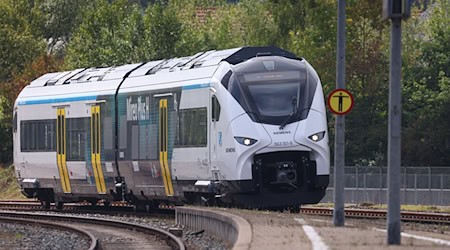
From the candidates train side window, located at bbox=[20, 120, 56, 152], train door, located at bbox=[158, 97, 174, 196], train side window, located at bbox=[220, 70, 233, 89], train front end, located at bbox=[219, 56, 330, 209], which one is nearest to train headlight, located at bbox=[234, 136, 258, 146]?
train front end, located at bbox=[219, 56, 330, 209]

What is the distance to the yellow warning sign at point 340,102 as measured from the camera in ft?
76.6

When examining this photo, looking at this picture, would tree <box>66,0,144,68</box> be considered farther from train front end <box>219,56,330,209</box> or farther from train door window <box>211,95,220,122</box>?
train front end <box>219,56,330,209</box>

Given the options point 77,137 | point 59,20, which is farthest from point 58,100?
point 59,20

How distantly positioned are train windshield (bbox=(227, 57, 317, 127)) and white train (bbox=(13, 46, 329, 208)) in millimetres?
21

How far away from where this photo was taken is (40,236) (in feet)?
92.5

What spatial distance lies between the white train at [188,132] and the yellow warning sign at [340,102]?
5.18 meters

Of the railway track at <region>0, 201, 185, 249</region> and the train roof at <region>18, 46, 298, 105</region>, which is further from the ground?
the train roof at <region>18, 46, 298, 105</region>

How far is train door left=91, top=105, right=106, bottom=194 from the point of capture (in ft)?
118

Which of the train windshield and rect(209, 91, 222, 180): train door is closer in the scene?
the train windshield

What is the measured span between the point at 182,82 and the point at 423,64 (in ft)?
82.5

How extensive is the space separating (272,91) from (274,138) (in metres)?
1.12

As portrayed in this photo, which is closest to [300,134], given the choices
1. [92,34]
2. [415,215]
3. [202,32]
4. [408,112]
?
[415,215]

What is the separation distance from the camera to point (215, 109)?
2952cm

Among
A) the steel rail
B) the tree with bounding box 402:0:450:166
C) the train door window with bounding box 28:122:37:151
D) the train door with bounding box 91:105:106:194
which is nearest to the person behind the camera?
the steel rail
